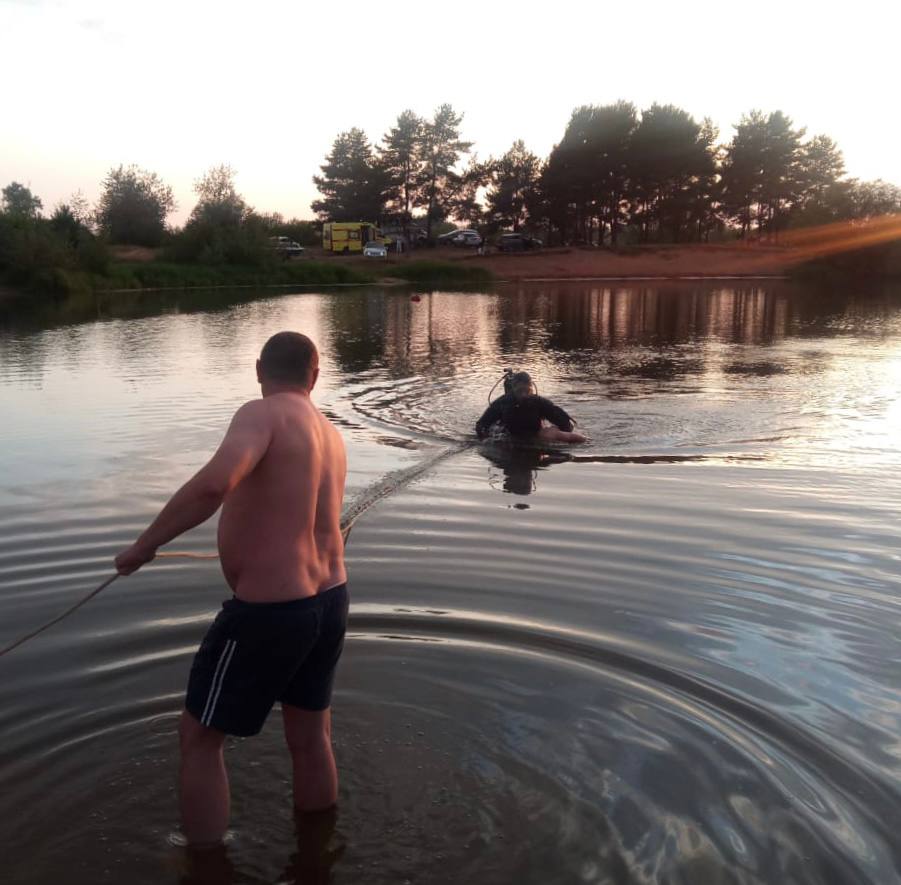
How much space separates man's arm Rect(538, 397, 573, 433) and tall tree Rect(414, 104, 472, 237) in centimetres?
8556

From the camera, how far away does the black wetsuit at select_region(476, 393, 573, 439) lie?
12789 millimetres

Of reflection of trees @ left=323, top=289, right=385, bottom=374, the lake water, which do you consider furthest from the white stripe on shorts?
reflection of trees @ left=323, top=289, right=385, bottom=374

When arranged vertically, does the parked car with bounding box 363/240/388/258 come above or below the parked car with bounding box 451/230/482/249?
below

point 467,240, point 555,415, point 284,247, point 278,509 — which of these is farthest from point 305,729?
point 467,240

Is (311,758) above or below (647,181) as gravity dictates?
below

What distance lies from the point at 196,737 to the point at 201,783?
0.74 ft

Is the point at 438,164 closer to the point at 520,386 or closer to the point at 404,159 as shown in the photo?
the point at 404,159

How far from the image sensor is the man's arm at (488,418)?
13070 millimetres

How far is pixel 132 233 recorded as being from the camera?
275ft

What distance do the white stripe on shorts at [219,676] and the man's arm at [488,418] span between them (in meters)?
9.46

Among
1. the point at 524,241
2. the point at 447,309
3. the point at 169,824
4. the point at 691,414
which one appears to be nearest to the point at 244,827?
the point at 169,824

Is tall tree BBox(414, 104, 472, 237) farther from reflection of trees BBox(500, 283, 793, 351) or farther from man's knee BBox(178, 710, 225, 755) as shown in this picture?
man's knee BBox(178, 710, 225, 755)

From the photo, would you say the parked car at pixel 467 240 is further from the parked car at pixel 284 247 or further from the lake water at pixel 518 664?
the lake water at pixel 518 664

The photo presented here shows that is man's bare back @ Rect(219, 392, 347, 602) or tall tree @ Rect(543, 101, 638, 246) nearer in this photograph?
man's bare back @ Rect(219, 392, 347, 602)
